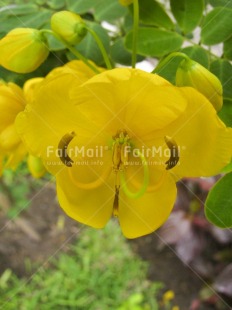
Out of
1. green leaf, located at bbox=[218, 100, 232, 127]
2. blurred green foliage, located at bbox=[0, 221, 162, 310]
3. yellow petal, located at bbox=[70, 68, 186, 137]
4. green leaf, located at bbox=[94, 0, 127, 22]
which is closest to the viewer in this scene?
yellow petal, located at bbox=[70, 68, 186, 137]

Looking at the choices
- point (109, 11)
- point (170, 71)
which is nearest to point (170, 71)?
point (170, 71)

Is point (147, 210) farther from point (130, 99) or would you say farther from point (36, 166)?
point (36, 166)

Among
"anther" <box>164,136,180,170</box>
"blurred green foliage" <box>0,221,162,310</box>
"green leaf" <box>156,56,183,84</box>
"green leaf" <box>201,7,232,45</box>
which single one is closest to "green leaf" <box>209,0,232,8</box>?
"green leaf" <box>201,7,232,45</box>

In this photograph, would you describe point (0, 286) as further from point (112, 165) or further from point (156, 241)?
point (112, 165)

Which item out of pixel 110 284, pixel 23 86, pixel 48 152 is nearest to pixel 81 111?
pixel 48 152

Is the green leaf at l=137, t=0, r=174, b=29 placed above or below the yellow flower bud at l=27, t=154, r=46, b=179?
above

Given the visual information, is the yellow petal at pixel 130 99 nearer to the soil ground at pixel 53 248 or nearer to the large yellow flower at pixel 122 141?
the large yellow flower at pixel 122 141

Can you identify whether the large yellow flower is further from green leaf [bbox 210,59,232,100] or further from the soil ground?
the soil ground

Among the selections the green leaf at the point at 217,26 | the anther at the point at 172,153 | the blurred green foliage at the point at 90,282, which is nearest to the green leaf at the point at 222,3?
the green leaf at the point at 217,26
